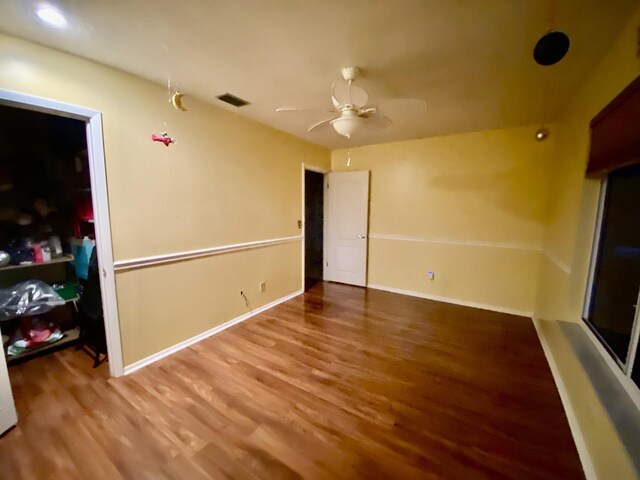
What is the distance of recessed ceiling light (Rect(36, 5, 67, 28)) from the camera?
1347 mm

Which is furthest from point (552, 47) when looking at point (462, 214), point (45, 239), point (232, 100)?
point (45, 239)

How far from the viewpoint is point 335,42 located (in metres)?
1.61

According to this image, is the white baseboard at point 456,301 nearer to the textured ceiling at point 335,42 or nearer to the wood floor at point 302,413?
the wood floor at point 302,413

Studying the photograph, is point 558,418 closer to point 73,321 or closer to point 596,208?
point 596,208

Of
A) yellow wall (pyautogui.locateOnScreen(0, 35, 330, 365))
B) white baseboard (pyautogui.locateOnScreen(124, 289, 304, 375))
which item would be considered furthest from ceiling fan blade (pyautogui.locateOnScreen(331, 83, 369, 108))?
white baseboard (pyautogui.locateOnScreen(124, 289, 304, 375))

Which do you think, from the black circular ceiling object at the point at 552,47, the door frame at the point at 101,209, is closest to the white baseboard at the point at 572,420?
the black circular ceiling object at the point at 552,47

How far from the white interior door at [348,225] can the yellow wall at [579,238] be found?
232cm

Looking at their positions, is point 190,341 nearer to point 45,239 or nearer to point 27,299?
point 27,299

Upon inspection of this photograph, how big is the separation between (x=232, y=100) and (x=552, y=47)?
2.34m

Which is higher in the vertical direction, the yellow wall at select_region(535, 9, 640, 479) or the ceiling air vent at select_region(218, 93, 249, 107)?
the ceiling air vent at select_region(218, 93, 249, 107)

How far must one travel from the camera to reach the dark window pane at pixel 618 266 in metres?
1.37

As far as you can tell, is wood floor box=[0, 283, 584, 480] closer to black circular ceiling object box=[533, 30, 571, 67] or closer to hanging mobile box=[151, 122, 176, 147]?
hanging mobile box=[151, 122, 176, 147]

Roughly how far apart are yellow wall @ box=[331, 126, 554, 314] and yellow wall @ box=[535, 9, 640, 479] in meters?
0.36

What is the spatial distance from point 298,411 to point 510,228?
129 inches
